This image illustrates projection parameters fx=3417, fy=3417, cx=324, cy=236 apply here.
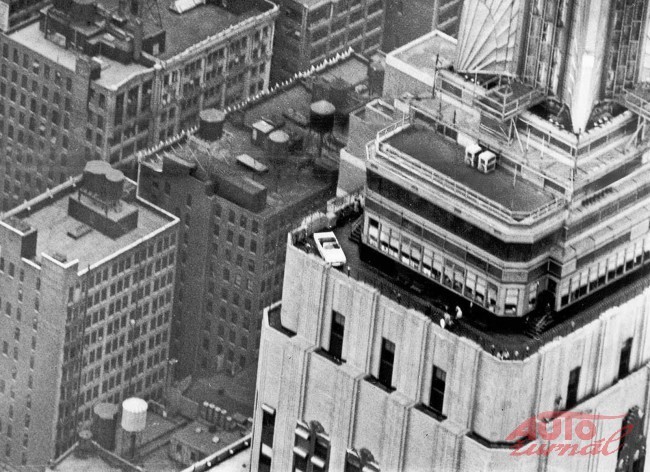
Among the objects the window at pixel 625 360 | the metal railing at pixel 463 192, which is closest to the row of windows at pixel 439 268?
the metal railing at pixel 463 192

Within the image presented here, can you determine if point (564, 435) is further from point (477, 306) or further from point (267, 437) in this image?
point (267, 437)

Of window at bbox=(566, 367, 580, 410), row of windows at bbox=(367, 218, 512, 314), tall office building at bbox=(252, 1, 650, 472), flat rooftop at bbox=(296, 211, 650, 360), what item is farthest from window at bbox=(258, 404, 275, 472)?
window at bbox=(566, 367, 580, 410)

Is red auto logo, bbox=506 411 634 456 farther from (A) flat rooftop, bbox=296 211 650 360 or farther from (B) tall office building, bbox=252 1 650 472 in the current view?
(A) flat rooftop, bbox=296 211 650 360

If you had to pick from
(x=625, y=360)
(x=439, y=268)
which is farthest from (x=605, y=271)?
(x=439, y=268)

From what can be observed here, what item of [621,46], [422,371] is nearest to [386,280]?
[422,371]

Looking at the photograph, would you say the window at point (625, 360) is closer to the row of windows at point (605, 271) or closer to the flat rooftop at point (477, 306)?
the flat rooftop at point (477, 306)

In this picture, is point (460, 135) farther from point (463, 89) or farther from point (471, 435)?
point (471, 435)
